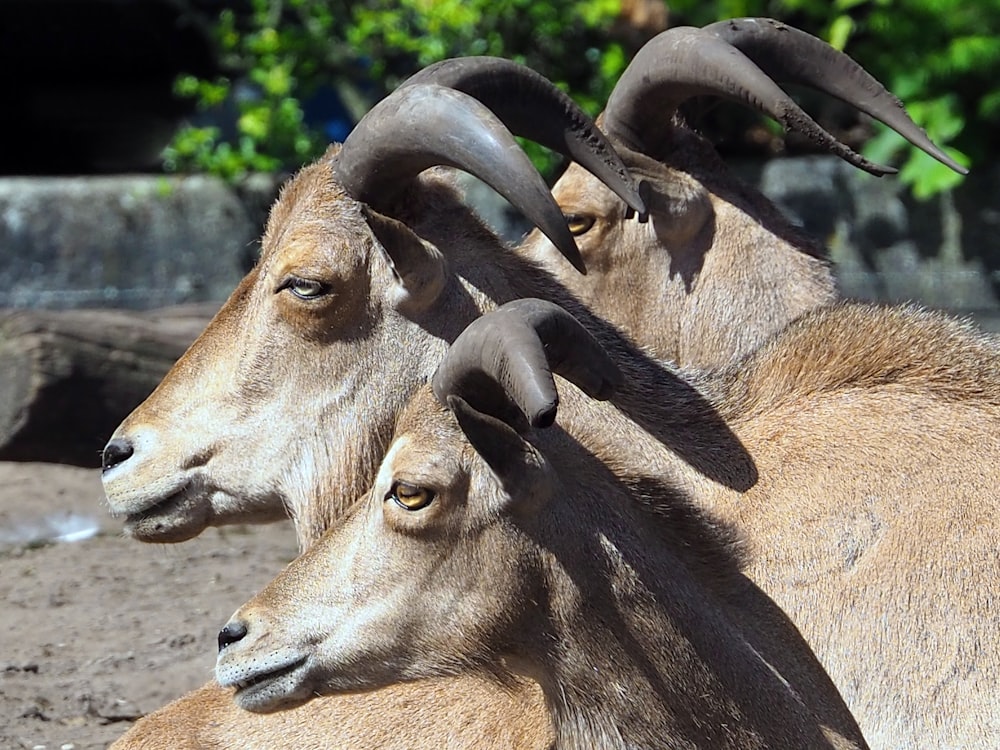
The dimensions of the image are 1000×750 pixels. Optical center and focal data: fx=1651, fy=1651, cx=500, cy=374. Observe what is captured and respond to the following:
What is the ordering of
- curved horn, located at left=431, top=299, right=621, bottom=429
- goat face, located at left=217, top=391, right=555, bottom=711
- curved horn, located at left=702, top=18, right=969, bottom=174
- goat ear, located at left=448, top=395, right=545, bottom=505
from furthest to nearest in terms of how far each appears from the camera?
curved horn, located at left=702, top=18, right=969, bottom=174
goat face, located at left=217, top=391, right=555, bottom=711
goat ear, located at left=448, top=395, right=545, bottom=505
curved horn, located at left=431, top=299, right=621, bottom=429

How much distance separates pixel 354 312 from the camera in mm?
5316

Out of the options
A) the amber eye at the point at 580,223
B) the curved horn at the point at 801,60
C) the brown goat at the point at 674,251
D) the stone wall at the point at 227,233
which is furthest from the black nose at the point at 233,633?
the stone wall at the point at 227,233

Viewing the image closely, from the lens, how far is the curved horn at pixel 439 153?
4691 millimetres

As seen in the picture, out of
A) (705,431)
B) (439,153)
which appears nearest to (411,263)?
(439,153)

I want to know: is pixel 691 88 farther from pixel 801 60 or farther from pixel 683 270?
pixel 683 270

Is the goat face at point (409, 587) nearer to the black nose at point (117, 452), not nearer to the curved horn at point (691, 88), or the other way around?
the black nose at point (117, 452)

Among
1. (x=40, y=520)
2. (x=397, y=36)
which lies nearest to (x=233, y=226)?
(x=397, y=36)

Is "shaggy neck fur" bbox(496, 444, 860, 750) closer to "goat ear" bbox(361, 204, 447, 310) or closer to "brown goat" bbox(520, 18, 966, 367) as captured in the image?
"goat ear" bbox(361, 204, 447, 310)

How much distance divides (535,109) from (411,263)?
65 cm

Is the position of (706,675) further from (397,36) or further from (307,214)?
(397,36)

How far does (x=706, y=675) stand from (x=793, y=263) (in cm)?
247

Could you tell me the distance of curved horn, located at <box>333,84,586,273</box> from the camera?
15.4 ft

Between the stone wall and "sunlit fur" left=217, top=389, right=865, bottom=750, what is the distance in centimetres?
797

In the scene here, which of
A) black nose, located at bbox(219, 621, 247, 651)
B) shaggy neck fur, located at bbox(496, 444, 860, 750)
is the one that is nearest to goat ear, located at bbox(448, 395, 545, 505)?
shaggy neck fur, located at bbox(496, 444, 860, 750)
